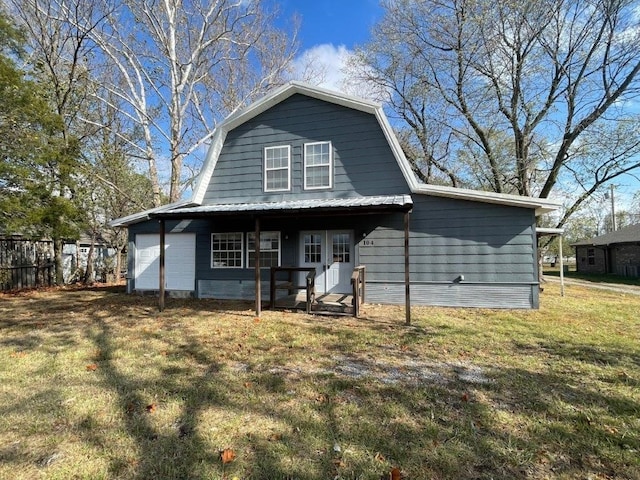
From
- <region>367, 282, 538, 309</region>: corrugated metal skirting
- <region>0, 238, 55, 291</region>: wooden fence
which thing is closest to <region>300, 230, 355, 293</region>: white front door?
<region>367, 282, 538, 309</region>: corrugated metal skirting

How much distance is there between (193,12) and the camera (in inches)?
596

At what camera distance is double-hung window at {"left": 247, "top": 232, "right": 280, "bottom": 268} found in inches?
408

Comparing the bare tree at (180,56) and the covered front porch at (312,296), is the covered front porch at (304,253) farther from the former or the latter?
the bare tree at (180,56)

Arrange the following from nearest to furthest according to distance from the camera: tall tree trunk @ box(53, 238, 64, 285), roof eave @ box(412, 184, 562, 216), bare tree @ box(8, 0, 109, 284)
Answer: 1. roof eave @ box(412, 184, 562, 216)
2. bare tree @ box(8, 0, 109, 284)
3. tall tree trunk @ box(53, 238, 64, 285)

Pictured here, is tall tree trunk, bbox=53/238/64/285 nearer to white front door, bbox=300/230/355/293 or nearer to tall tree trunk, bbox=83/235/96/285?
tall tree trunk, bbox=83/235/96/285

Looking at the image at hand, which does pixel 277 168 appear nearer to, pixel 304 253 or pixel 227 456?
pixel 304 253

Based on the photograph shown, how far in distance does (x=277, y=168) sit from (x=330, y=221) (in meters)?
2.32

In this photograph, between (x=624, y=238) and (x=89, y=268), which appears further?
(x=624, y=238)

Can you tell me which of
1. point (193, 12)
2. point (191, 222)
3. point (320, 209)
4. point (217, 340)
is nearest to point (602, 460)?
point (217, 340)

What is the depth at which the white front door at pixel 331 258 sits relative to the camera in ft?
32.3

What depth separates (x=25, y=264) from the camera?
44.8ft

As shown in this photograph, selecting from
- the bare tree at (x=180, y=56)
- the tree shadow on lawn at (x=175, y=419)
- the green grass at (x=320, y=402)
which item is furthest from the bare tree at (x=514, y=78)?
the tree shadow on lawn at (x=175, y=419)

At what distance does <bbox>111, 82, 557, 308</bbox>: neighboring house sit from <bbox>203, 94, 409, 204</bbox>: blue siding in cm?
3

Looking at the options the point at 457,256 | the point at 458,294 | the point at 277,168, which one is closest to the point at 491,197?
the point at 457,256
